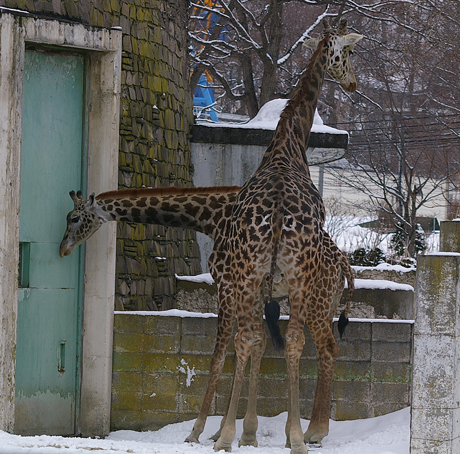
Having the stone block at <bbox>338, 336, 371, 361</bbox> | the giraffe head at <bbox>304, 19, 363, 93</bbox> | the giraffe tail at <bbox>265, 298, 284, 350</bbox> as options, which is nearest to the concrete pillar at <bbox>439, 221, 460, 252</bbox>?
the giraffe tail at <bbox>265, 298, 284, 350</bbox>

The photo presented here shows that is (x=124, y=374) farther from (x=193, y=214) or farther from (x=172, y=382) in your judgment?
(x=193, y=214)

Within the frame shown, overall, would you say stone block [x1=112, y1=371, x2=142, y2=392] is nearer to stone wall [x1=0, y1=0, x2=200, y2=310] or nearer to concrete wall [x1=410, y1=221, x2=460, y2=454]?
stone wall [x1=0, y1=0, x2=200, y2=310]

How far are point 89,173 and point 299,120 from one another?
2158 mm

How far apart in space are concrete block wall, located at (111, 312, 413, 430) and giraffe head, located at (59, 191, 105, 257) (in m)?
0.87

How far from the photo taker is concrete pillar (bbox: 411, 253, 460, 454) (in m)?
5.63

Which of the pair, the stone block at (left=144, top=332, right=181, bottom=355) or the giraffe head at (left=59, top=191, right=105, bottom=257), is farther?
the stone block at (left=144, top=332, right=181, bottom=355)

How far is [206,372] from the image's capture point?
25.9ft

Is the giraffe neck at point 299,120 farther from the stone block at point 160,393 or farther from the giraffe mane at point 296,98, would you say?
the stone block at point 160,393

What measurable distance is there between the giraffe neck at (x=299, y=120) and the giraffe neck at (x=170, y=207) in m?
0.64

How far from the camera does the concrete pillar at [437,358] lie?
5629mm

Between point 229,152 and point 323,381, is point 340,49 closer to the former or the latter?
point 229,152

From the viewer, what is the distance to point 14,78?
7.41 meters

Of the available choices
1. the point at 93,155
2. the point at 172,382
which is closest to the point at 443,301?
the point at 172,382

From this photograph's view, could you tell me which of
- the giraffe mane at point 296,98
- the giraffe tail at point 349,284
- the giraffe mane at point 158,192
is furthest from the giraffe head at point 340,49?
the giraffe tail at point 349,284
